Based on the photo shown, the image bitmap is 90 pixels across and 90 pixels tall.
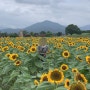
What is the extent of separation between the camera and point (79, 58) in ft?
24.3

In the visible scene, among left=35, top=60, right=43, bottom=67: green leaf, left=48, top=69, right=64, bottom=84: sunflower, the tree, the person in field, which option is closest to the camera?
left=48, top=69, right=64, bottom=84: sunflower

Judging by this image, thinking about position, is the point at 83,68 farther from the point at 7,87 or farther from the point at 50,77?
the point at 7,87

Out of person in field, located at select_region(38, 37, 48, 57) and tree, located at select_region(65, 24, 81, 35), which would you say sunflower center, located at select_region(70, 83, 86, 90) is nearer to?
person in field, located at select_region(38, 37, 48, 57)

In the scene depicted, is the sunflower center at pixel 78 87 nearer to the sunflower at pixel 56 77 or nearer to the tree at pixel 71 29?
the sunflower at pixel 56 77

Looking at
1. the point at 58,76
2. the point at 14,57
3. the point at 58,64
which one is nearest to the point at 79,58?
the point at 58,64

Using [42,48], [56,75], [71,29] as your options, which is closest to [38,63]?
[42,48]

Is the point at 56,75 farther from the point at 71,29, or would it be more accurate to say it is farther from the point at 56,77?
the point at 71,29

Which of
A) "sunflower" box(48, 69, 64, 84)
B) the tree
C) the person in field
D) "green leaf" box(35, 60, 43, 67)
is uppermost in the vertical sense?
"sunflower" box(48, 69, 64, 84)

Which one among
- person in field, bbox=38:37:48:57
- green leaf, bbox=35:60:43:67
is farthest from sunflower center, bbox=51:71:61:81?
person in field, bbox=38:37:48:57

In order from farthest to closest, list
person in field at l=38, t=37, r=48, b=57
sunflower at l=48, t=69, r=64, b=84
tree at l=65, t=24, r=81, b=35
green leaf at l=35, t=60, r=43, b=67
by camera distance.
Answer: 1. tree at l=65, t=24, r=81, b=35
2. person in field at l=38, t=37, r=48, b=57
3. green leaf at l=35, t=60, r=43, b=67
4. sunflower at l=48, t=69, r=64, b=84

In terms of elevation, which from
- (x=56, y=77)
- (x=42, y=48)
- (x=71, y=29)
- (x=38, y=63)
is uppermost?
(x=56, y=77)

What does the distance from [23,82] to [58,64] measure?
236cm

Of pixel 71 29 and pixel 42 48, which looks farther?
pixel 71 29

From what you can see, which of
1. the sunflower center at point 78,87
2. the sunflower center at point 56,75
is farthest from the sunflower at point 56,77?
the sunflower center at point 78,87
